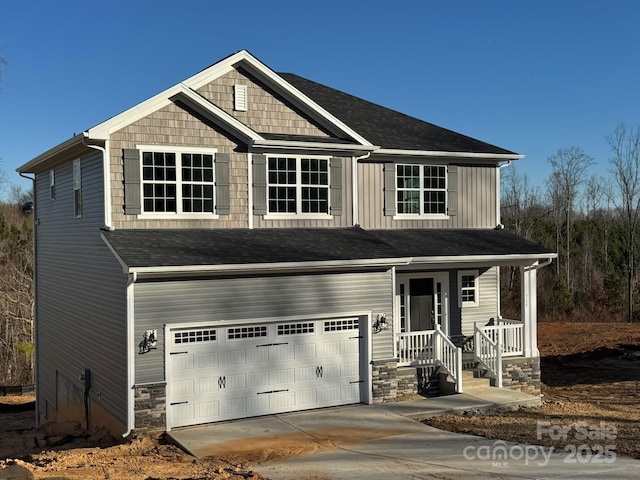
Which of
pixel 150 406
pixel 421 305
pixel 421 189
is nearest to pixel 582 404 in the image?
pixel 421 305

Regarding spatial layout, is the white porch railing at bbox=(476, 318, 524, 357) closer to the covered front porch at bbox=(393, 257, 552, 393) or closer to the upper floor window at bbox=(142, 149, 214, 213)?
the covered front porch at bbox=(393, 257, 552, 393)

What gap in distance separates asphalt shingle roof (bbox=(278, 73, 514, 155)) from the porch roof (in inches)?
98.6

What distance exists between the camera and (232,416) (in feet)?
45.1

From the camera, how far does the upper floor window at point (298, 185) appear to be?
16109 mm

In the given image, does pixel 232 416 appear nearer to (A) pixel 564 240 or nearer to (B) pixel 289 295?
A: (B) pixel 289 295

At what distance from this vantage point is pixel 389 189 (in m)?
18.2

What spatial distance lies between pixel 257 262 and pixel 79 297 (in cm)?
560

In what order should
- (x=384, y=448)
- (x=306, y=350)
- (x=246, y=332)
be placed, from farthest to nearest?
(x=306, y=350) < (x=246, y=332) < (x=384, y=448)

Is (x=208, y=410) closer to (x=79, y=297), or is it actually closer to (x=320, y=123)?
(x=79, y=297)

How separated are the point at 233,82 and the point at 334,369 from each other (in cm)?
737

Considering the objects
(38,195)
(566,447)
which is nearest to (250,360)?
(566,447)

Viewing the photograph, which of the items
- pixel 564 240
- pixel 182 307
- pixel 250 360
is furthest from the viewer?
pixel 564 240

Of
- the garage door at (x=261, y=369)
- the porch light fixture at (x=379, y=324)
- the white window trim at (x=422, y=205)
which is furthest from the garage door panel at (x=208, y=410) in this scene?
the white window trim at (x=422, y=205)

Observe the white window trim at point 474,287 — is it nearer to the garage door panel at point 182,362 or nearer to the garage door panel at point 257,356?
the garage door panel at point 257,356
